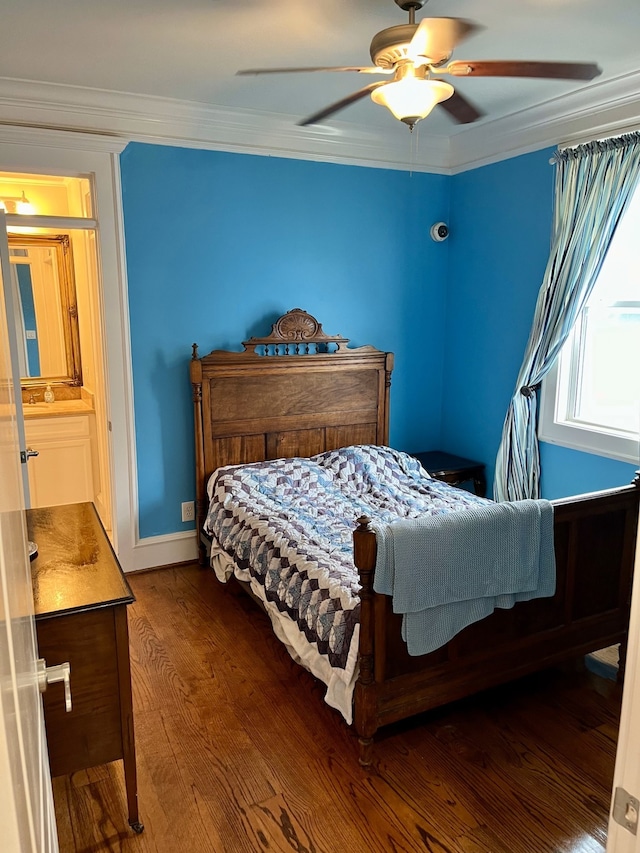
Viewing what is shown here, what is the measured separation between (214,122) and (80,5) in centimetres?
133

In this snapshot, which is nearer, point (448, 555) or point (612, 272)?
point (448, 555)

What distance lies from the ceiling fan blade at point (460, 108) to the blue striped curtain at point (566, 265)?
1100 millimetres

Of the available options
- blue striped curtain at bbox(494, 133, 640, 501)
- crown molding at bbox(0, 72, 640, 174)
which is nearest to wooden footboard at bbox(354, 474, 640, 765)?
blue striped curtain at bbox(494, 133, 640, 501)

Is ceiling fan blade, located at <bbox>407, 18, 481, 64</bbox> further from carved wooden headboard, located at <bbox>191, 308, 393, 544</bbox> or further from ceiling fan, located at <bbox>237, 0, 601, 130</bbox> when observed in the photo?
carved wooden headboard, located at <bbox>191, 308, 393, 544</bbox>

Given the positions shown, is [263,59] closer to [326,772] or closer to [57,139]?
[57,139]

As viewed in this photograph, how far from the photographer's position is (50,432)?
435cm

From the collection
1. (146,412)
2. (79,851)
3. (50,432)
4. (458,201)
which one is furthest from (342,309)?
(79,851)

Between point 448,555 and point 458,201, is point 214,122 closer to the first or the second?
point 458,201

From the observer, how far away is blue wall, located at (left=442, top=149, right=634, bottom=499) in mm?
3679

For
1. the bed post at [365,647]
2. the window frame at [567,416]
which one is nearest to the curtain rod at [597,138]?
the window frame at [567,416]

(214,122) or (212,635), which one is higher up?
(214,122)

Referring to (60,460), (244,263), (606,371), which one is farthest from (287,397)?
(606,371)

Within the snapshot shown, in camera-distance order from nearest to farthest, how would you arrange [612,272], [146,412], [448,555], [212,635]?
[448,555] → [212,635] → [612,272] → [146,412]

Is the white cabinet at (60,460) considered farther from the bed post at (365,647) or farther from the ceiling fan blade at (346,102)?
the bed post at (365,647)
